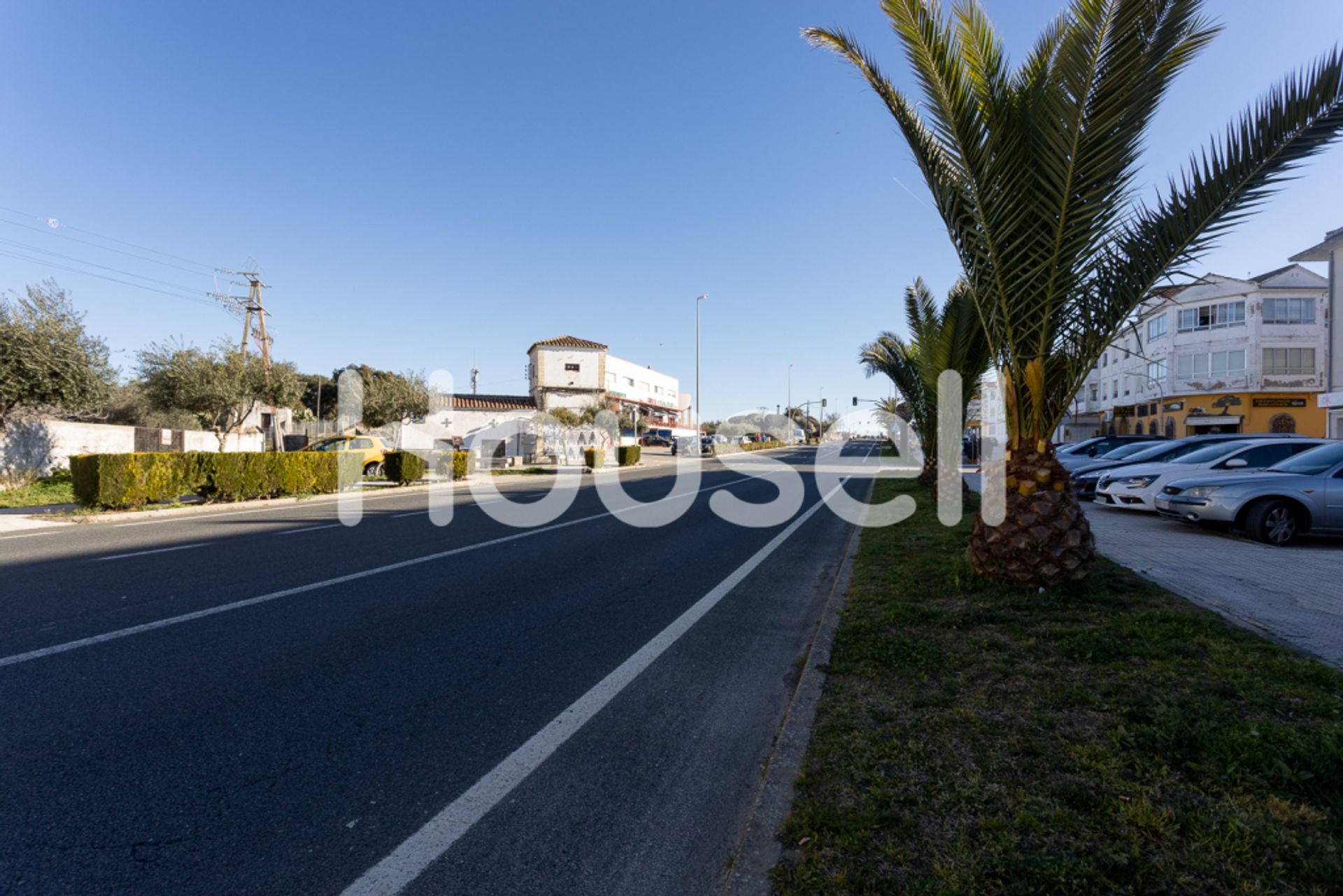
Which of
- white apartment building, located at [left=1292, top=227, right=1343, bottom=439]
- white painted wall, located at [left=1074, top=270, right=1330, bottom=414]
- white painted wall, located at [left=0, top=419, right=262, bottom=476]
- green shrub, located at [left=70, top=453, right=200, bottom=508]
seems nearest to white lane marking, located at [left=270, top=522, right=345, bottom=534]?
green shrub, located at [left=70, top=453, right=200, bottom=508]

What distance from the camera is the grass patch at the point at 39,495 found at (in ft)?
49.4

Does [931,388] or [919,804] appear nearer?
[919,804]

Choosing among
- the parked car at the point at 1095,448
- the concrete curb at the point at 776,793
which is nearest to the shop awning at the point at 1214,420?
the parked car at the point at 1095,448

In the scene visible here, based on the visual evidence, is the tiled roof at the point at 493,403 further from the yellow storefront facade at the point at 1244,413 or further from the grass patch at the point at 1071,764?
the grass patch at the point at 1071,764

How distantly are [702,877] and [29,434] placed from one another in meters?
25.6

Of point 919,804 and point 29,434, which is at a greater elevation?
point 29,434

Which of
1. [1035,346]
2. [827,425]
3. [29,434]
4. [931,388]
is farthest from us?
[827,425]

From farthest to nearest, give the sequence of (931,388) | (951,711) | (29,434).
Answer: (29,434)
(931,388)
(951,711)

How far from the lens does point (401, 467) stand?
21172mm

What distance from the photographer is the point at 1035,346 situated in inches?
238

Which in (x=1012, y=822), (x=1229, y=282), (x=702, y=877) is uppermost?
(x=1229, y=282)

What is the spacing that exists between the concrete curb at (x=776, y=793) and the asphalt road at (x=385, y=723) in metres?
0.11

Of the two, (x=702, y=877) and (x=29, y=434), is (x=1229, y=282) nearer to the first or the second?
(x=702, y=877)

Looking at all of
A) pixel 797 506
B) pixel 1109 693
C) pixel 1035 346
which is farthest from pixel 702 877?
pixel 797 506
